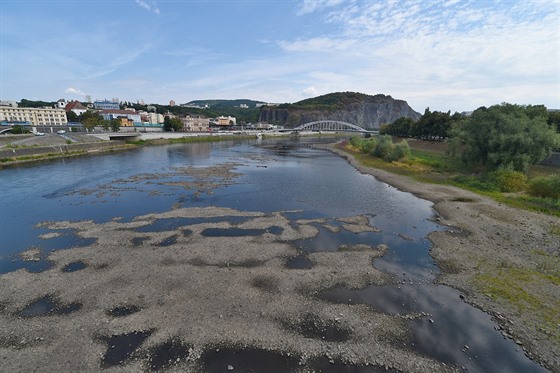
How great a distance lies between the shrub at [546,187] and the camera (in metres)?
21.2

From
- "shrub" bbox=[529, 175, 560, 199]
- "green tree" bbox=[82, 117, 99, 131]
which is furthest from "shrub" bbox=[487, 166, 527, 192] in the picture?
"green tree" bbox=[82, 117, 99, 131]

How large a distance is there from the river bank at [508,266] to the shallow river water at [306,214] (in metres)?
0.55

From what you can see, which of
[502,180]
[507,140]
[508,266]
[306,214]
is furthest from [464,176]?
[306,214]

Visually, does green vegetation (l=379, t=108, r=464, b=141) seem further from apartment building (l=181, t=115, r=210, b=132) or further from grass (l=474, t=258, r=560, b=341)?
apartment building (l=181, t=115, r=210, b=132)

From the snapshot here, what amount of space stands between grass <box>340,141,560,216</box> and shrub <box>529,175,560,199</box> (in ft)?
2.34

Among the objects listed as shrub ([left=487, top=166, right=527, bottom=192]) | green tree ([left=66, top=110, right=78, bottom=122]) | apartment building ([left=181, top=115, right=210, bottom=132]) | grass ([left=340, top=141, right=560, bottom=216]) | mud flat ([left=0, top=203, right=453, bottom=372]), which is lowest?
mud flat ([left=0, top=203, right=453, bottom=372])

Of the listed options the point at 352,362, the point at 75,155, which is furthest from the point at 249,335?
the point at 75,155

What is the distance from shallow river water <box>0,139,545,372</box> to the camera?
342 inches

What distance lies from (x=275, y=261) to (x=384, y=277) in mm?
4853

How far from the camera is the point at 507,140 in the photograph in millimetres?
25578

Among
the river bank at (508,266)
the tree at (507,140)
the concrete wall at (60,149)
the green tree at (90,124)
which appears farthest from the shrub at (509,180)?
the green tree at (90,124)

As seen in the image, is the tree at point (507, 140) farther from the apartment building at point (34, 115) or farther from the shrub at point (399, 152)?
the apartment building at point (34, 115)

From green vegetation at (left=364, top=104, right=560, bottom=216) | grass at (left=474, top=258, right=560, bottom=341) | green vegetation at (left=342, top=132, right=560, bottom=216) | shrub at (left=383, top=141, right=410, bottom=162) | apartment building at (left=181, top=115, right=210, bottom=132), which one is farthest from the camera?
apartment building at (left=181, top=115, right=210, bottom=132)

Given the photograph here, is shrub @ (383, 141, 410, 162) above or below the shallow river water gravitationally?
above
